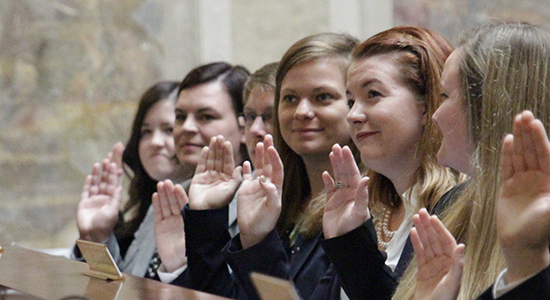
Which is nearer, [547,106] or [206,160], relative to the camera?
[547,106]

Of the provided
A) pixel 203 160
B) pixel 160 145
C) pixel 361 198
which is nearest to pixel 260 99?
pixel 203 160

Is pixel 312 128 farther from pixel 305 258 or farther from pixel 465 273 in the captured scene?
pixel 465 273

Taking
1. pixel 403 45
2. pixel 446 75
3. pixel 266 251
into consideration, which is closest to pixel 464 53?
pixel 446 75

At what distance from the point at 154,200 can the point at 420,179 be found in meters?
1.66

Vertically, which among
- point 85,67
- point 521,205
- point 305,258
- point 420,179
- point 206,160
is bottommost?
point 85,67

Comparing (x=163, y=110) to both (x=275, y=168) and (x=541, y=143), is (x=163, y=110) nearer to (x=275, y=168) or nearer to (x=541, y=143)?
(x=275, y=168)

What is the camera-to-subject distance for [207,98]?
4703 millimetres

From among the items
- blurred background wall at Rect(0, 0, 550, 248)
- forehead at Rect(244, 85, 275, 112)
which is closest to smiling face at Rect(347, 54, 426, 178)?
forehead at Rect(244, 85, 275, 112)

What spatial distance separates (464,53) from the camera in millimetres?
2451

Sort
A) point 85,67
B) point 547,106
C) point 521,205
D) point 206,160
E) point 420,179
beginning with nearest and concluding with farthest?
1. point 521,205
2. point 547,106
3. point 420,179
4. point 206,160
5. point 85,67

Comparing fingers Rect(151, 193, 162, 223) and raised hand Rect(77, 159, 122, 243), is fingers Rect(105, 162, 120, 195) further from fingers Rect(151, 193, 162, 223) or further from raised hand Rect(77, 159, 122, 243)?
fingers Rect(151, 193, 162, 223)

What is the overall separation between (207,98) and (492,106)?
2693 mm

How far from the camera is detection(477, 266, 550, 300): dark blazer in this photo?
1.72 meters

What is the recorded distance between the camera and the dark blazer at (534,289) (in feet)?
5.65
